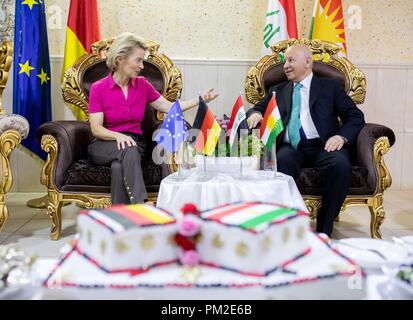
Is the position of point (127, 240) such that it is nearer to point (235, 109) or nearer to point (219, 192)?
point (219, 192)

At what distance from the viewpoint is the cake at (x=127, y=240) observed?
3.66 ft

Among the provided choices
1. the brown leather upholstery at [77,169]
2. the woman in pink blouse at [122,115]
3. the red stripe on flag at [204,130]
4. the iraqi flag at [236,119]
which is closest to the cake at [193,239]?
the red stripe on flag at [204,130]

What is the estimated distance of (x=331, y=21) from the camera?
13.9 ft

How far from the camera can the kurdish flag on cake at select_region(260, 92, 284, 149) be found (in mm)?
2436

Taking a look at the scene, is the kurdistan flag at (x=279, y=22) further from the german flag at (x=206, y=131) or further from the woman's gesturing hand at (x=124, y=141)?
the german flag at (x=206, y=131)

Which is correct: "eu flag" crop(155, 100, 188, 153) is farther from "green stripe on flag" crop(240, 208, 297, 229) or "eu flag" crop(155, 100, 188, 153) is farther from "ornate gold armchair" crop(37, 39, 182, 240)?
"green stripe on flag" crop(240, 208, 297, 229)

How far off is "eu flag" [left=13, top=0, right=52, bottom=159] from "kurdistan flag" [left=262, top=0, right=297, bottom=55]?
1837 mm

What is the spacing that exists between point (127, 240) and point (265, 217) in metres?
0.32

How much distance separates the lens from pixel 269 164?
2.46 m

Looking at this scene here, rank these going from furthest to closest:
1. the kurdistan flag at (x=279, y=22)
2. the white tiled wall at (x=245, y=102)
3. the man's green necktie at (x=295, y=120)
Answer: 1. the white tiled wall at (x=245, y=102)
2. the kurdistan flag at (x=279, y=22)
3. the man's green necktie at (x=295, y=120)

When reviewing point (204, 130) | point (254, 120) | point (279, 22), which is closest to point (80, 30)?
point (279, 22)

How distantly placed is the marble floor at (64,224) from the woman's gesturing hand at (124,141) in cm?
60
